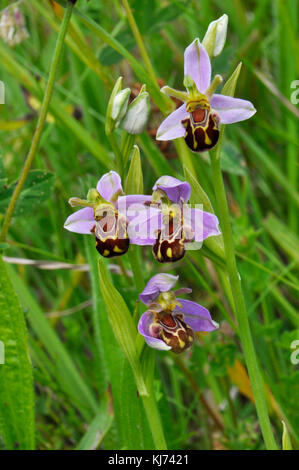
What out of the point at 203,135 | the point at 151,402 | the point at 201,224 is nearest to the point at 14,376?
the point at 151,402

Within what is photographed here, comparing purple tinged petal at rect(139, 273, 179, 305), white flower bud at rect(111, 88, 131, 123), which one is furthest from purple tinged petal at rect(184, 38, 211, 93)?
purple tinged petal at rect(139, 273, 179, 305)

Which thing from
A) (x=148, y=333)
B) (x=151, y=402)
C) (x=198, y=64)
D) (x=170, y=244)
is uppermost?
(x=198, y=64)

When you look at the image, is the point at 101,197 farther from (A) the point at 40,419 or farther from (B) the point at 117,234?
(A) the point at 40,419

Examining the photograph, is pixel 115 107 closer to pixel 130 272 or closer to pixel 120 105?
pixel 120 105

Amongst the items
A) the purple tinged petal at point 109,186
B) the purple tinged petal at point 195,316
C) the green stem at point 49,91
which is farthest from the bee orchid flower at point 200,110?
the purple tinged petal at point 195,316

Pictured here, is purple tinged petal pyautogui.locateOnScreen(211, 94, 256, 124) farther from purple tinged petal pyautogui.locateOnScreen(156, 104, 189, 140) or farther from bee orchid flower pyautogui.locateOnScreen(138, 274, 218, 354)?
bee orchid flower pyautogui.locateOnScreen(138, 274, 218, 354)

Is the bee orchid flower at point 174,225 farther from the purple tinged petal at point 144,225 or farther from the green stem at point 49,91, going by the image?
the green stem at point 49,91
